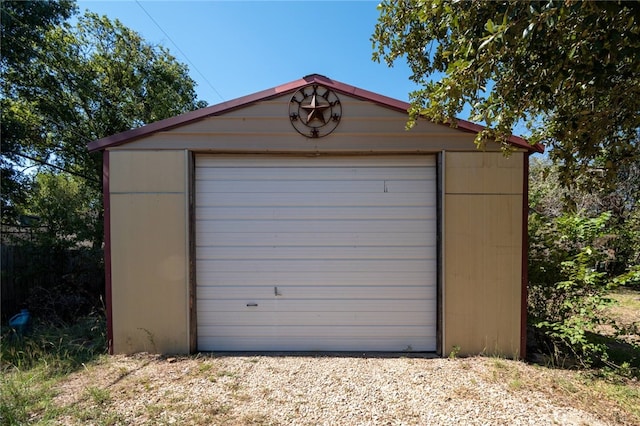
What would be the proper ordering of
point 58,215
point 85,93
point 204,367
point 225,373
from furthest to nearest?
point 85,93
point 58,215
point 204,367
point 225,373

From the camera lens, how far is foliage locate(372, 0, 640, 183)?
2342 mm

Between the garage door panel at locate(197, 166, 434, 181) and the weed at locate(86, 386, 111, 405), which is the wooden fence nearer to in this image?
the weed at locate(86, 386, 111, 405)

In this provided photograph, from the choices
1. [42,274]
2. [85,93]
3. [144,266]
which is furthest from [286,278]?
[85,93]

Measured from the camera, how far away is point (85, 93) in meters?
7.84

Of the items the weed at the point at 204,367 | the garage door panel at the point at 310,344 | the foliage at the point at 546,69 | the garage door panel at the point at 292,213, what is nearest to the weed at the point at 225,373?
the weed at the point at 204,367

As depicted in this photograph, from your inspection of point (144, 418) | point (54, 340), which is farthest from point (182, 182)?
point (54, 340)

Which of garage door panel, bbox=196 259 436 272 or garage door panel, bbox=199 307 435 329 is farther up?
garage door panel, bbox=196 259 436 272

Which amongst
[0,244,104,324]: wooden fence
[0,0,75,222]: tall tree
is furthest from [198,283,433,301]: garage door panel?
[0,0,75,222]: tall tree

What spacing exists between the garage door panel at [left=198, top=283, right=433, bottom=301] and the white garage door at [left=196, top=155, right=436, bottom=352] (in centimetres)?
1

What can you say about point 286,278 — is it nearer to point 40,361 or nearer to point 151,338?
point 151,338

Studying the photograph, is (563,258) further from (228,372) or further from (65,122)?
(65,122)

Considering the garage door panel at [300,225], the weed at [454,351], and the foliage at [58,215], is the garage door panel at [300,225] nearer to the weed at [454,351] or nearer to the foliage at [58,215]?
the weed at [454,351]

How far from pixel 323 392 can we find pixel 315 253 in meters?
Result: 1.64

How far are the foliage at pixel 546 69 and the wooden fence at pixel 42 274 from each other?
6.78 metres
